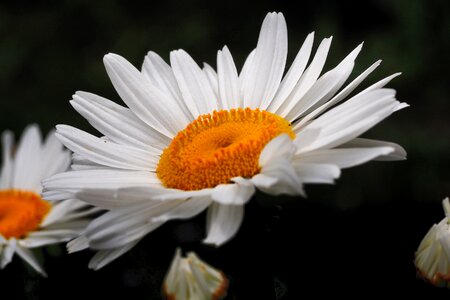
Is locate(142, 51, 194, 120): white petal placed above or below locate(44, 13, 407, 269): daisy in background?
above

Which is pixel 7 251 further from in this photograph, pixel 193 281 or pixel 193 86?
pixel 193 281

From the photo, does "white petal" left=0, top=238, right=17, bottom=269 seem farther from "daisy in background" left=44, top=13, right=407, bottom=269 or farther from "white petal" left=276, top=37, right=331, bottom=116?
"white petal" left=276, top=37, right=331, bottom=116

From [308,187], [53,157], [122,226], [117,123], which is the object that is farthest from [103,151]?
[308,187]

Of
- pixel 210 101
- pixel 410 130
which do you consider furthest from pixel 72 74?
pixel 210 101

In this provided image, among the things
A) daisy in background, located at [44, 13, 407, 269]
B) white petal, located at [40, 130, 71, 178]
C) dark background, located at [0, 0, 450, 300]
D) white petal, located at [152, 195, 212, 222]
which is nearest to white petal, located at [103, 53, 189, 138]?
daisy in background, located at [44, 13, 407, 269]

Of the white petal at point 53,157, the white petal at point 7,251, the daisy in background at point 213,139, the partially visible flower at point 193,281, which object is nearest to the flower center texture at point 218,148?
the daisy in background at point 213,139

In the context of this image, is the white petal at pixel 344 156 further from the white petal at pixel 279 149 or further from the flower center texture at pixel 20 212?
the flower center texture at pixel 20 212
